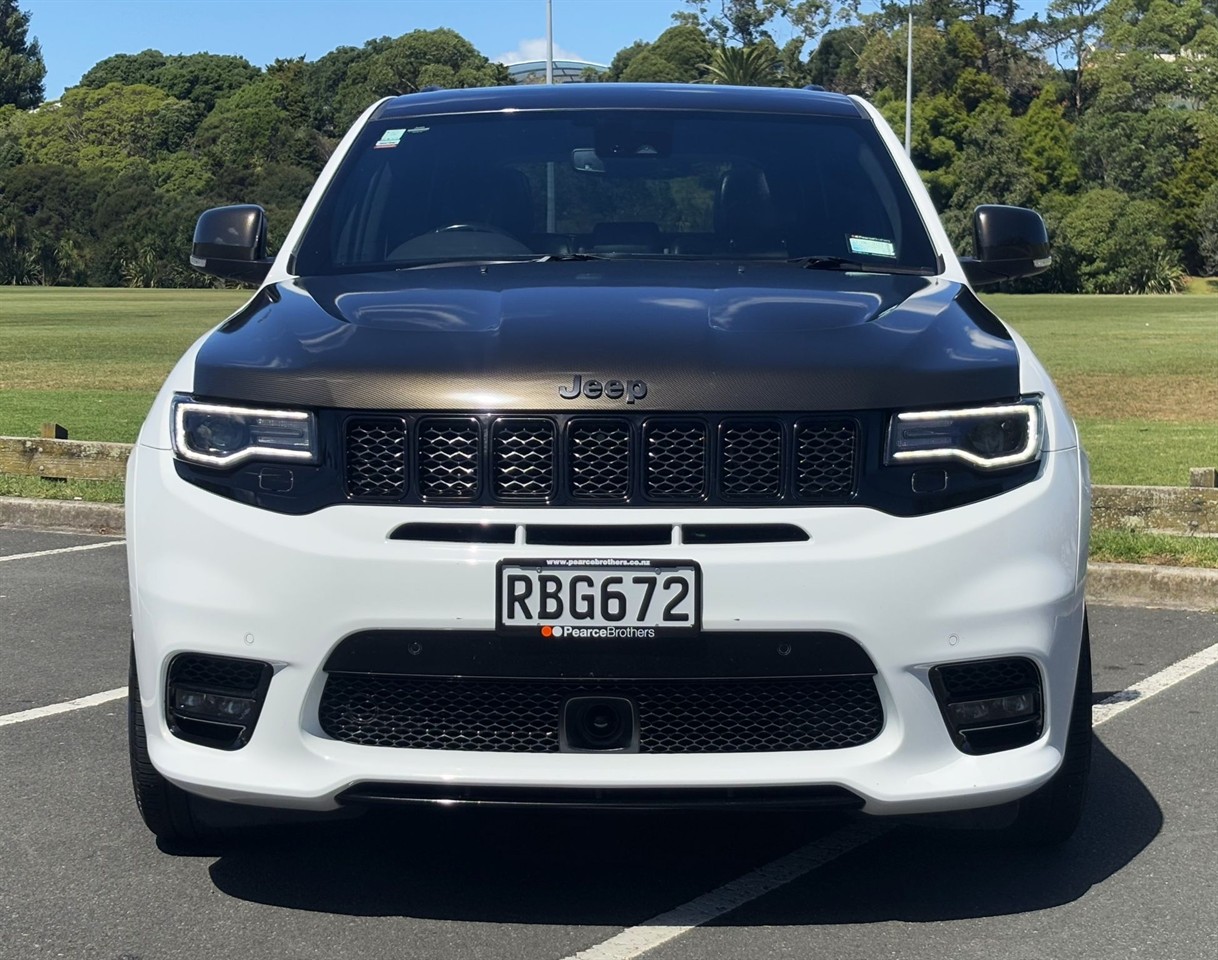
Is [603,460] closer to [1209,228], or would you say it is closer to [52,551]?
[52,551]

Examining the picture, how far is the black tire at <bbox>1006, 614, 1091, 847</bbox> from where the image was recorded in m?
4.14

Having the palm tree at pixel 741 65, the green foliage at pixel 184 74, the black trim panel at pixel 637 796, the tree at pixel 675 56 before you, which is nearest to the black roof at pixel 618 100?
the black trim panel at pixel 637 796

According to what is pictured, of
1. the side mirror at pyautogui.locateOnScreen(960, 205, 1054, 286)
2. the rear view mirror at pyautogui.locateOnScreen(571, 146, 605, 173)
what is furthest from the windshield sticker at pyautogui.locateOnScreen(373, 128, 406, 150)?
the side mirror at pyautogui.locateOnScreen(960, 205, 1054, 286)

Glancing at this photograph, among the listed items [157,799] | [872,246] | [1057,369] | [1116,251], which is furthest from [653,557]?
[1116,251]

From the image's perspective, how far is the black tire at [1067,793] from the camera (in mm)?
4145

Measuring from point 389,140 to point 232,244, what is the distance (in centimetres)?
61

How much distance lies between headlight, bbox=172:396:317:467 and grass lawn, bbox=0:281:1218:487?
25.6ft

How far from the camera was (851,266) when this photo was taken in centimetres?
478

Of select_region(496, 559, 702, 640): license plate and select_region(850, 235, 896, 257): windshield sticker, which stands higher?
select_region(850, 235, 896, 257): windshield sticker

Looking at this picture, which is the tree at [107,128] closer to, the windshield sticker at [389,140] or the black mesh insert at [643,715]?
the windshield sticker at [389,140]

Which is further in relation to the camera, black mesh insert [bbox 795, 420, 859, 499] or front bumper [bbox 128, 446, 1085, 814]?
black mesh insert [bbox 795, 420, 859, 499]

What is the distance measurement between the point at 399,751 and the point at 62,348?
103 feet

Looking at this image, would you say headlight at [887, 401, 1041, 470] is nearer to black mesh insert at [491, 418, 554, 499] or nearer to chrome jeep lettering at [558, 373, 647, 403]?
chrome jeep lettering at [558, 373, 647, 403]

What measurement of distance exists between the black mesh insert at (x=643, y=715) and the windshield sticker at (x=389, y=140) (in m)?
2.21
